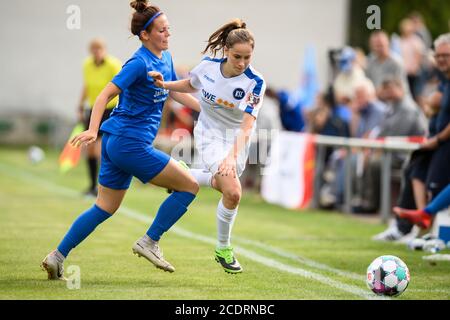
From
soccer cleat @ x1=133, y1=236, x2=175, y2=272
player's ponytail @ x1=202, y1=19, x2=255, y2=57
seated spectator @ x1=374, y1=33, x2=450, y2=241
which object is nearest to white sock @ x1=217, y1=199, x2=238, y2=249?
soccer cleat @ x1=133, y1=236, x2=175, y2=272

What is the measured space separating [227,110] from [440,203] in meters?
2.66

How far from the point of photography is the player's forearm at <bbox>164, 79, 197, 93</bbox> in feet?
24.5

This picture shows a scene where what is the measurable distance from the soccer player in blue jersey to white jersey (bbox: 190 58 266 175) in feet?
1.00

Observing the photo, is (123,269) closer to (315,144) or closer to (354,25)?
(315,144)

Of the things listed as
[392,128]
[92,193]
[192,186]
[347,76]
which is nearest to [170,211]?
[192,186]

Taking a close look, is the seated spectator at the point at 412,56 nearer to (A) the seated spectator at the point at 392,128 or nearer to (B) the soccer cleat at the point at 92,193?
(A) the seated spectator at the point at 392,128

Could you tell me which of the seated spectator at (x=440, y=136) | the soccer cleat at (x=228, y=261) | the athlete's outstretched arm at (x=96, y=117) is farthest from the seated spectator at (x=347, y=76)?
the athlete's outstretched arm at (x=96, y=117)

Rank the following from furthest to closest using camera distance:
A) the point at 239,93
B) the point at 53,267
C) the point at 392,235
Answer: the point at 392,235
the point at 239,93
the point at 53,267

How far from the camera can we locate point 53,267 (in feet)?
23.9

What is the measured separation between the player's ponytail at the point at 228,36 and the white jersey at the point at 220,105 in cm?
12

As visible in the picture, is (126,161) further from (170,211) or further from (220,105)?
(220,105)

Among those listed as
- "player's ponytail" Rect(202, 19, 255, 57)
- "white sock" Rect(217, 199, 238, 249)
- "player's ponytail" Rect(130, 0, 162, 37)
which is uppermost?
"player's ponytail" Rect(130, 0, 162, 37)

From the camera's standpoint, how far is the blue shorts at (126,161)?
7324mm

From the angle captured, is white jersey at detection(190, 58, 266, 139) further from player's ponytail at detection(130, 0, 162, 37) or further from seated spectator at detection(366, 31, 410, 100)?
seated spectator at detection(366, 31, 410, 100)
